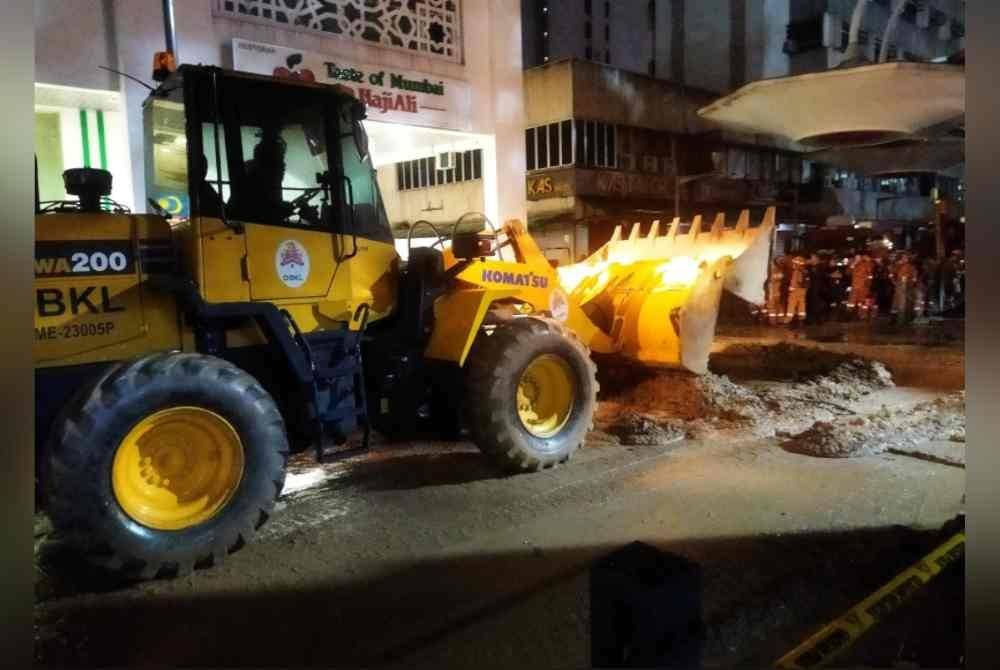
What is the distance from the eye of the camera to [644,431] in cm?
667

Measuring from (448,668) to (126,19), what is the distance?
8.71 meters

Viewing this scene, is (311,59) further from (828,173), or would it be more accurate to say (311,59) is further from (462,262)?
(828,173)

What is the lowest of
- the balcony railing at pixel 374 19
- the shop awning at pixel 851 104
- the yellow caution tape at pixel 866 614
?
the yellow caution tape at pixel 866 614

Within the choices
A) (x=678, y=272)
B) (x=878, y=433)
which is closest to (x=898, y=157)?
(x=678, y=272)

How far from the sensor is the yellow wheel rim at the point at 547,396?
233 inches

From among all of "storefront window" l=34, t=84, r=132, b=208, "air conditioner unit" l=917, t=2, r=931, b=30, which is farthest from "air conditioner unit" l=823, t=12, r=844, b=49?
"storefront window" l=34, t=84, r=132, b=208

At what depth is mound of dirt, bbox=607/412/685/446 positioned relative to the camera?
6527 millimetres

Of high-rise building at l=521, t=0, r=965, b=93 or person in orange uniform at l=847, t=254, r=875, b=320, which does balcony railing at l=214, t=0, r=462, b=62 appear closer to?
person in orange uniform at l=847, t=254, r=875, b=320

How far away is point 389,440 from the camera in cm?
690

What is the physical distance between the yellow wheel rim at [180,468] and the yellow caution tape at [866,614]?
10.1ft

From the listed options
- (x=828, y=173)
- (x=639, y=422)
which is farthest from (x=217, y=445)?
(x=828, y=173)

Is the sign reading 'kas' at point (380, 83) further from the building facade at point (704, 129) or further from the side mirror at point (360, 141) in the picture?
the building facade at point (704, 129)

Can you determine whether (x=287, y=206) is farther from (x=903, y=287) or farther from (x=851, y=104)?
(x=903, y=287)

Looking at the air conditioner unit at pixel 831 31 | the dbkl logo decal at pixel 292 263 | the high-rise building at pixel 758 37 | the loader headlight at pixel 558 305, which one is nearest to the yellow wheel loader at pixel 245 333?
the dbkl logo decal at pixel 292 263
